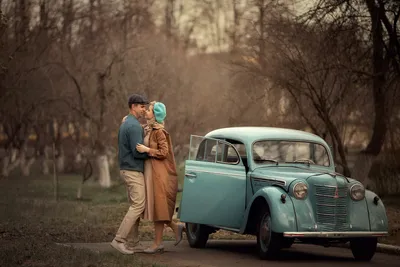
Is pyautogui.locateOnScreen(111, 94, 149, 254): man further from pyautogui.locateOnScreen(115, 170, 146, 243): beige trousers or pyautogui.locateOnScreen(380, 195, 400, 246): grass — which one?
pyautogui.locateOnScreen(380, 195, 400, 246): grass

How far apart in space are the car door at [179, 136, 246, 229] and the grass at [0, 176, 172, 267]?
1.84 metres

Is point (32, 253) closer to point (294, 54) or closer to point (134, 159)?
point (134, 159)

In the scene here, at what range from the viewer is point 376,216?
12195 mm

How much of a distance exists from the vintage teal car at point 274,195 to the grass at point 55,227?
1882mm

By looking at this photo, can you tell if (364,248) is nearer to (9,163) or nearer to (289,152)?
(289,152)

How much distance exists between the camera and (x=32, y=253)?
11.5 metres

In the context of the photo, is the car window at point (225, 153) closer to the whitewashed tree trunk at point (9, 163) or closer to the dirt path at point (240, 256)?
the dirt path at point (240, 256)

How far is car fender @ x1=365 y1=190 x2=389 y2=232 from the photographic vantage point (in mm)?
12122

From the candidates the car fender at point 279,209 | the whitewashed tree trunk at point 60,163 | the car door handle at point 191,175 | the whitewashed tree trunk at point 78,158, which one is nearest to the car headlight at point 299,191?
the car fender at point 279,209

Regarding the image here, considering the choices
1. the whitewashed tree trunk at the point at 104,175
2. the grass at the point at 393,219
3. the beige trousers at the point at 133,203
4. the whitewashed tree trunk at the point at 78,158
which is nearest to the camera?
the beige trousers at the point at 133,203

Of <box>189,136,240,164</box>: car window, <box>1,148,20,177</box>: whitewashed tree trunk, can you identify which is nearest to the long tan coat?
<box>189,136,240,164</box>: car window

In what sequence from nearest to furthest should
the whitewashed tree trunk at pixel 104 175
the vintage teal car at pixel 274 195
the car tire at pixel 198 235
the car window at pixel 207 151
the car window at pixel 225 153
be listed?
the vintage teal car at pixel 274 195 < the car window at pixel 225 153 < the car tire at pixel 198 235 < the car window at pixel 207 151 < the whitewashed tree trunk at pixel 104 175

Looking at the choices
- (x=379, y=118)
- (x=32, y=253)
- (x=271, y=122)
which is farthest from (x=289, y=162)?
(x=271, y=122)

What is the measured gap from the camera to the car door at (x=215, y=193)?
13000 millimetres
